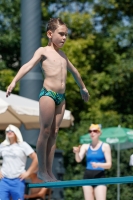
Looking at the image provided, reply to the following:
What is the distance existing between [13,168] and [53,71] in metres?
3.30

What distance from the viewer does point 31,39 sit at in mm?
13398

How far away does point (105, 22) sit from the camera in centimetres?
2250

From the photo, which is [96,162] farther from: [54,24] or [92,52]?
[92,52]

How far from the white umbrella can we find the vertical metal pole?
1333mm

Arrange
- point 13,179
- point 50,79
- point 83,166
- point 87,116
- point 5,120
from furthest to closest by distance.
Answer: point 87,116
point 83,166
point 5,120
point 13,179
point 50,79

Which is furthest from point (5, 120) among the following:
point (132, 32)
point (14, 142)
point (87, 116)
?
point (132, 32)

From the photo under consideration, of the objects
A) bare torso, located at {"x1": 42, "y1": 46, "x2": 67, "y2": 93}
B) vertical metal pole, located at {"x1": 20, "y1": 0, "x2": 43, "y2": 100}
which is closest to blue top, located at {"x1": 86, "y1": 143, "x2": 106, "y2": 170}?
bare torso, located at {"x1": 42, "y1": 46, "x2": 67, "y2": 93}

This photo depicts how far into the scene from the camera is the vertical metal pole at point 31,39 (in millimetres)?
13370

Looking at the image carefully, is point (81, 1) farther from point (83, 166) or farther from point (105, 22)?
point (83, 166)

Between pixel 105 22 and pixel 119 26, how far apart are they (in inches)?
57.5

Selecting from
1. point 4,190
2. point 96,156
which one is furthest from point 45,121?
point 96,156

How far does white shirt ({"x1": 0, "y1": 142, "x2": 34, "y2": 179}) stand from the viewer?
8922 mm

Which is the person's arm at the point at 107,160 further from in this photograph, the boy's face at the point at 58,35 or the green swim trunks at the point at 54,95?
the boy's face at the point at 58,35

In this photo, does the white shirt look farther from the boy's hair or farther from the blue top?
the boy's hair
